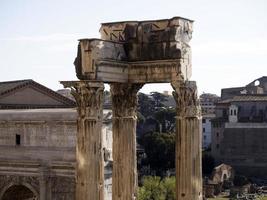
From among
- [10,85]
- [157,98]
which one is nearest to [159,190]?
[10,85]

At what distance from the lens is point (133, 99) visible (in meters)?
6.75

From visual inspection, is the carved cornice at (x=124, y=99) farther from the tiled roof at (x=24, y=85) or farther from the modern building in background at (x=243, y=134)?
the modern building in background at (x=243, y=134)

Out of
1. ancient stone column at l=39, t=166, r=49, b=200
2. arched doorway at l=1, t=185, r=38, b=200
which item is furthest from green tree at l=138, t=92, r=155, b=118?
ancient stone column at l=39, t=166, r=49, b=200

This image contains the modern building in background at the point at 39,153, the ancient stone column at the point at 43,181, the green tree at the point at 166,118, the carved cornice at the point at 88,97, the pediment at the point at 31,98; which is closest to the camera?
the carved cornice at the point at 88,97

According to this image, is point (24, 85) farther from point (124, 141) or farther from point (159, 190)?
point (124, 141)

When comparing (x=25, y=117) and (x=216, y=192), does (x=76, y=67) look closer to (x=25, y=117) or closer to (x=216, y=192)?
(x=25, y=117)

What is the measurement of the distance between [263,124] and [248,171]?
4150mm

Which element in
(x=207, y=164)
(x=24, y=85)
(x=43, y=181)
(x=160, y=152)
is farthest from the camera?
(x=207, y=164)

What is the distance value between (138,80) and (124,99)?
367 mm

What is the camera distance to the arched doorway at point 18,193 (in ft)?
62.5

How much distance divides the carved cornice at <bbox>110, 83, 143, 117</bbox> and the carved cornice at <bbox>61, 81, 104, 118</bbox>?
1.86ft

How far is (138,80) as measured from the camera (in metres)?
6.45

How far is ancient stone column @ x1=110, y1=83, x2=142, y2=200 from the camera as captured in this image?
6.65 m

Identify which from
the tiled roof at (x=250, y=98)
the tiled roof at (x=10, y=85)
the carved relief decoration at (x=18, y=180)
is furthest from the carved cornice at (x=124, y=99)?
the tiled roof at (x=250, y=98)
